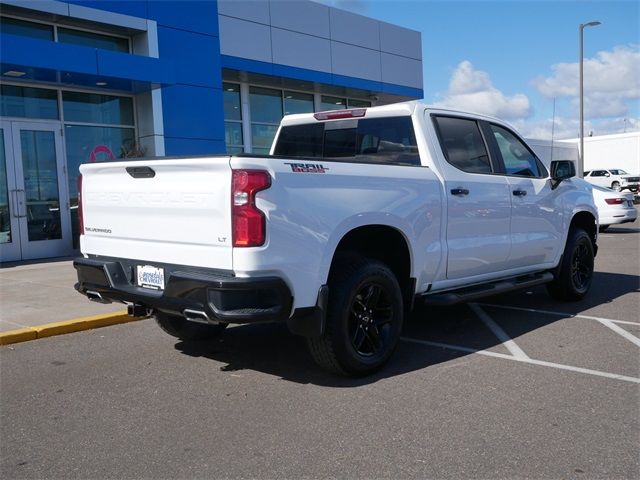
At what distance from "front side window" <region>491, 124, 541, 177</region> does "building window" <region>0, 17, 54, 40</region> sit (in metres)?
9.44

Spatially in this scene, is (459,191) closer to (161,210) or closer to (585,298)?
(161,210)

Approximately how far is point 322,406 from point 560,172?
163 inches

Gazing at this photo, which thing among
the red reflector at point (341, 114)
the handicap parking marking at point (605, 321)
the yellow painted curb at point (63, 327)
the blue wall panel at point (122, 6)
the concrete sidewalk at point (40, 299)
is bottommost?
the handicap parking marking at point (605, 321)

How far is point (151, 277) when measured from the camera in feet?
14.8

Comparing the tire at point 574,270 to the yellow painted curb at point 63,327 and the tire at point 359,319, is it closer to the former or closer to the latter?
the tire at point 359,319

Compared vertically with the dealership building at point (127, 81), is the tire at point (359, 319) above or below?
below

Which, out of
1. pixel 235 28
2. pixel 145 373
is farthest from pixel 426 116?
pixel 235 28

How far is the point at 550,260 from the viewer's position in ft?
22.8

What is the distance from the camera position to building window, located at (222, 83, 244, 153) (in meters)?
16.4

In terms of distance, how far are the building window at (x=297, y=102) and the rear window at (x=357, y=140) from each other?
11.8 m

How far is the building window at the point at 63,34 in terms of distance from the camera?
38.2ft

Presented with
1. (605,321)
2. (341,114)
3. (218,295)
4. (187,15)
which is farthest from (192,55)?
(218,295)

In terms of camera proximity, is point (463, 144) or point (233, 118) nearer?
point (463, 144)

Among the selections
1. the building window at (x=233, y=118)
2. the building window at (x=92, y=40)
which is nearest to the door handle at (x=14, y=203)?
the building window at (x=92, y=40)
